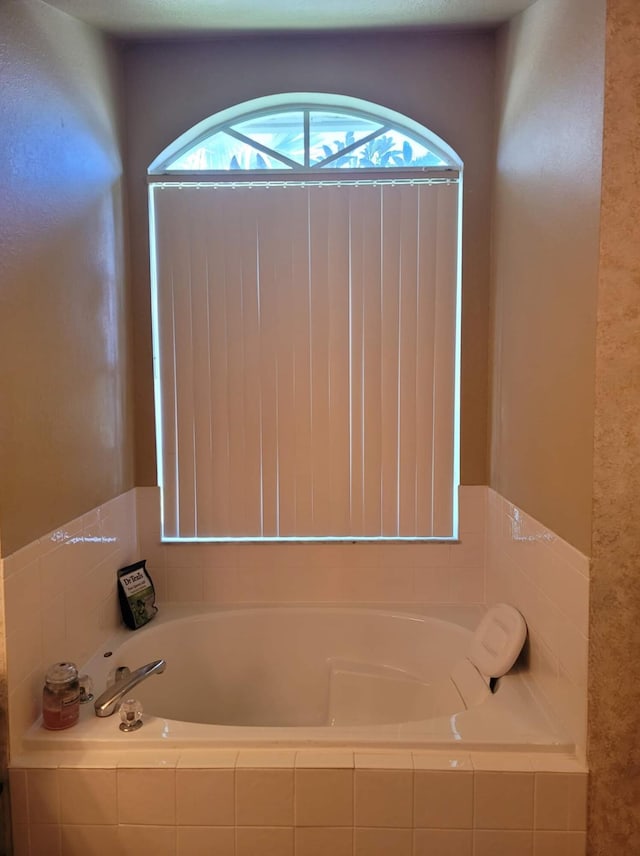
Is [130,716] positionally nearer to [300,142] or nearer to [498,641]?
[498,641]

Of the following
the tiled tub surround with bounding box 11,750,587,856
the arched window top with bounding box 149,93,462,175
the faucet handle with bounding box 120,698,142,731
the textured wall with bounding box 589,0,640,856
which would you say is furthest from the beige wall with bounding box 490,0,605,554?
the faucet handle with bounding box 120,698,142,731

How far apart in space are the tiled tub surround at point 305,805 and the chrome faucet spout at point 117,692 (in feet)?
0.47

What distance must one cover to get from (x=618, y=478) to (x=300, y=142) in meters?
1.81

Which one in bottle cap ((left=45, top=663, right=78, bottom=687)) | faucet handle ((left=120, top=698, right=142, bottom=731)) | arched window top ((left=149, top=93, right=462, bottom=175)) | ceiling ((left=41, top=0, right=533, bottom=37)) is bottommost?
faucet handle ((left=120, top=698, right=142, bottom=731))

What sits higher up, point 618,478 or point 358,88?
point 358,88

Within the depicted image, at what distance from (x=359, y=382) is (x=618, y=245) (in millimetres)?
1167

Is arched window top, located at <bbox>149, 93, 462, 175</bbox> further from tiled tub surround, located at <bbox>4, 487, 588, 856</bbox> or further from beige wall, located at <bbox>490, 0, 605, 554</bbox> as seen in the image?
tiled tub surround, located at <bbox>4, 487, 588, 856</bbox>

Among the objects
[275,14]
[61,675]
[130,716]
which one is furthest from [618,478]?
[275,14]

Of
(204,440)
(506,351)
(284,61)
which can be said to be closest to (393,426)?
(506,351)

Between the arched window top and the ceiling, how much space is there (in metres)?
0.29

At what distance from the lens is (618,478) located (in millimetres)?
1319

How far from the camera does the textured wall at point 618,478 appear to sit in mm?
1276

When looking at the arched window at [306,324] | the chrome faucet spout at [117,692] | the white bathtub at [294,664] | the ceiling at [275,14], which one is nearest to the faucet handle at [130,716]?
the chrome faucet spout at [117,692]

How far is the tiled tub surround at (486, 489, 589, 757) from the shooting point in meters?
1.40
